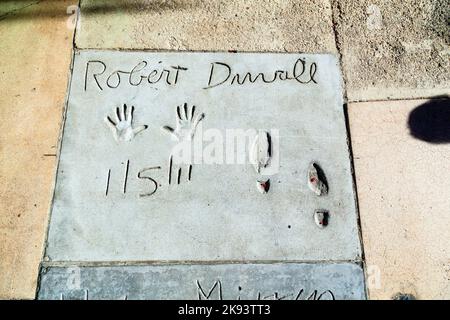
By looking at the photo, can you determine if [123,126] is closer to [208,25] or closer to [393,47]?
[208,25]

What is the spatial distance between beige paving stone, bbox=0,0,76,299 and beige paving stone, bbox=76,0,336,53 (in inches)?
9.6

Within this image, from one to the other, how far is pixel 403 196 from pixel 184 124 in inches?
57.2

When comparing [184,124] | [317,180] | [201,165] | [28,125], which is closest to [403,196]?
[317,180]

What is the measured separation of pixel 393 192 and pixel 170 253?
142 centimetres

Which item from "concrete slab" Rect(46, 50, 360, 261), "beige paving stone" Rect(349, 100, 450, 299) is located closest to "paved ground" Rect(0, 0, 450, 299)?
"beige paving stone" Rect(349, 100, 450, 299)

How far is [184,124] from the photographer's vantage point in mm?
2801

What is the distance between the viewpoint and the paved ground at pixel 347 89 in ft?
8.41

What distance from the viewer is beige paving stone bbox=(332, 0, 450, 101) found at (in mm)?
2955

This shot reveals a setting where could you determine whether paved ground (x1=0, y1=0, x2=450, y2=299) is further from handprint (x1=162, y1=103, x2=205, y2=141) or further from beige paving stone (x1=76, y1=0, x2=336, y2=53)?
handprint (x1=162, y1=103, x2=205, y2=141)

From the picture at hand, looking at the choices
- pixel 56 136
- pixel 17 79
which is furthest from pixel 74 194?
pixel 17 79

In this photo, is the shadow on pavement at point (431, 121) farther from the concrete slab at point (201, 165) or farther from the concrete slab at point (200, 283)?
the concrete slab at point (200, 283)

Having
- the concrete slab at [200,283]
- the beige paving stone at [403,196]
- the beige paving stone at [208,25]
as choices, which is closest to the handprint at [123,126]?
the beige paving stone at [208,25]

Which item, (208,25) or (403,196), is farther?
(208,25)

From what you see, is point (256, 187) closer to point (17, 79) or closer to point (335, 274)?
point (335, 274)
